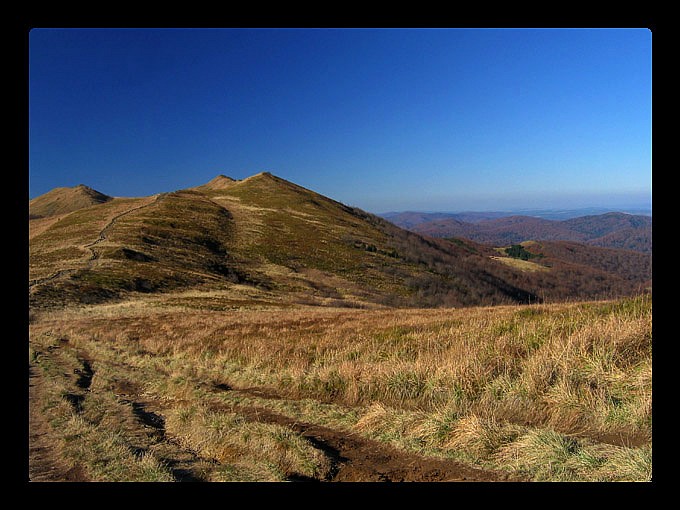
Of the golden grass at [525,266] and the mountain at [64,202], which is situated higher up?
the mountain at [64,202]

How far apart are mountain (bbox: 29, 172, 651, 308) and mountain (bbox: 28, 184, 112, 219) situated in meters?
94.2

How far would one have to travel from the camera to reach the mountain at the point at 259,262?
4559 centimetres

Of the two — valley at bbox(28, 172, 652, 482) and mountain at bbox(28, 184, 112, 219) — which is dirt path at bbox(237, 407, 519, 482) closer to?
valley at bbox(28, 172, 652, 482)

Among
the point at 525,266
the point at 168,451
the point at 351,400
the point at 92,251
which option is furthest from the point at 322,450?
the point at 525,266

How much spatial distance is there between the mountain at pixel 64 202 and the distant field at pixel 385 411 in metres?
192

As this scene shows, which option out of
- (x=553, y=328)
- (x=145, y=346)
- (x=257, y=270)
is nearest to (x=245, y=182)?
(x=257, y=270)

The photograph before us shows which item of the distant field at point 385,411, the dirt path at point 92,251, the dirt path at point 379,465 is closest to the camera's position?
the dirt path at point 379,465

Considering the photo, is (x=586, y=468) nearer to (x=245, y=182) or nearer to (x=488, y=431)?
(x=488, y=431)

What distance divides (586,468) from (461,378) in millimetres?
2888

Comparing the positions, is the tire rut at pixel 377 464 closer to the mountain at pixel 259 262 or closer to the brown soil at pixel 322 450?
the brown soil at pixel 322 450

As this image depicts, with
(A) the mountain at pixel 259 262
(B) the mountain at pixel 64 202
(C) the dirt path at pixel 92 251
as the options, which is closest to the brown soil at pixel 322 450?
(A) the mountain at pixel 259 262

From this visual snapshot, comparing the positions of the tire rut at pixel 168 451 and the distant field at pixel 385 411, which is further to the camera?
the tire rut at pixel 168 451

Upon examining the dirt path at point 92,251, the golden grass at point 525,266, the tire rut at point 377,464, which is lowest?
the golden grass at point 525,266

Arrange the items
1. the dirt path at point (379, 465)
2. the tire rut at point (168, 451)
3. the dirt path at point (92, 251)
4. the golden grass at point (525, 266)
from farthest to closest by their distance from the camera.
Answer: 1. the golden grass at point (525, 266)
2. the dirt path at point (92, 251)
3. the tire rut at point (168, 451)
4. the dirt path at point (379, 465)
